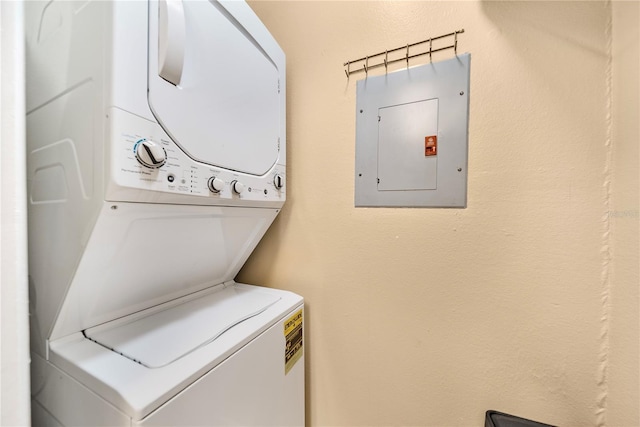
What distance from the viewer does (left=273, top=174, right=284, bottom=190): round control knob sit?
3.62ft

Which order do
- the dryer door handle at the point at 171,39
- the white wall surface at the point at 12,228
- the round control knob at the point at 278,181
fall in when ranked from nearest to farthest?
the white wall surface at the point at 12,228 → the dryer door handle at the point at 171,39 → the round control knob at the point at 278,181

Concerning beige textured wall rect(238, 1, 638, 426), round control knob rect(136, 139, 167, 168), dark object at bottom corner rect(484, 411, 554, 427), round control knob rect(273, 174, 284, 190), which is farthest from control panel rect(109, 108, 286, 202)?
dark object at bottom corner rect(484, 411, 554, 427)

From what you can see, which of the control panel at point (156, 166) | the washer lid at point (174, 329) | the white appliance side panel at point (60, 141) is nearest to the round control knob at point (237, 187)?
the control panel at point (156, 166)

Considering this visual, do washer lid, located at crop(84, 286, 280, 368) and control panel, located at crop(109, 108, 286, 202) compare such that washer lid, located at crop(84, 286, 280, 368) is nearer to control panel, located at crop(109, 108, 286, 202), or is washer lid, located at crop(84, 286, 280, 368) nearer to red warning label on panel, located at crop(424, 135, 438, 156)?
control panel, located at crop(109, 108, 286, 202)

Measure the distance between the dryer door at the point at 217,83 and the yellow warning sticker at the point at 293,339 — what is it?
2.18 ft

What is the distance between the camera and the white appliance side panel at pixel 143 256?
0.64 meters

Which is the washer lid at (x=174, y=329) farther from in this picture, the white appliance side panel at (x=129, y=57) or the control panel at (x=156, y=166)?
the white appliance side panel at (x=129, y=57)

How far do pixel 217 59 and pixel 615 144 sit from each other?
4.41ft

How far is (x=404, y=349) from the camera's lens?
1093mm

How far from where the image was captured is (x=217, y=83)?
800 millimetres

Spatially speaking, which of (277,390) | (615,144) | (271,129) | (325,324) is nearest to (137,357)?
(277,390)

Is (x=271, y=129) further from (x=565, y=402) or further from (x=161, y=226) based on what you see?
(x=565, y=402)

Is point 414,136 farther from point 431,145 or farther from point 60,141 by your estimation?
point 60,141

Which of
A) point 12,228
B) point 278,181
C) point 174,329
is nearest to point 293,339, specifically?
point 174,329
